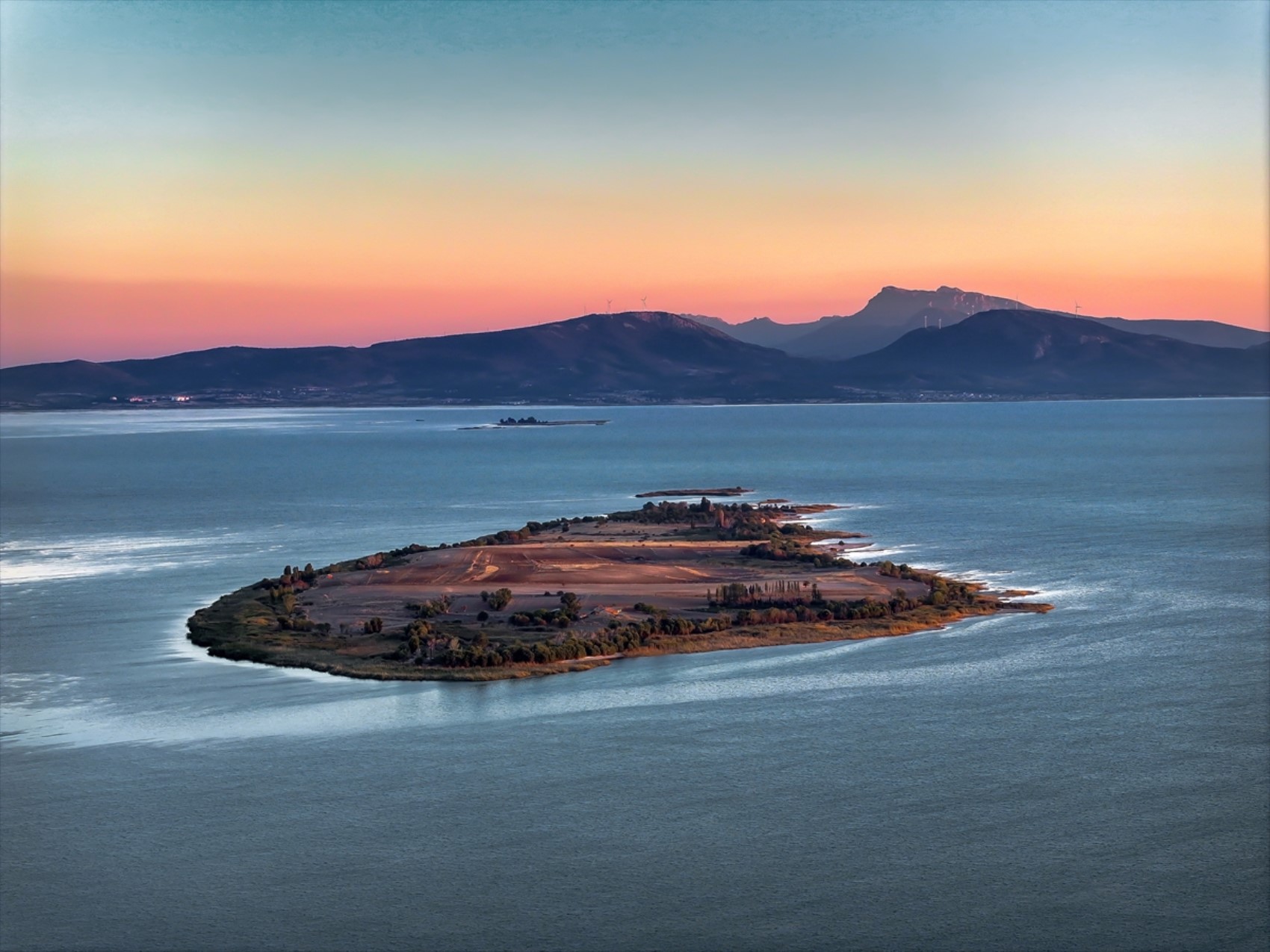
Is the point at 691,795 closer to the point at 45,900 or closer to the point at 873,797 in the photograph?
the point at 873,797

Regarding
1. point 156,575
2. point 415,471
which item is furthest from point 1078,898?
point 415,471

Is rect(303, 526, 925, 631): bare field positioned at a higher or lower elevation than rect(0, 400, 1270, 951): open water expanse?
higher

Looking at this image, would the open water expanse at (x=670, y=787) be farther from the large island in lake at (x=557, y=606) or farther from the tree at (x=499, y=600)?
the tree at (x=499, y=600)

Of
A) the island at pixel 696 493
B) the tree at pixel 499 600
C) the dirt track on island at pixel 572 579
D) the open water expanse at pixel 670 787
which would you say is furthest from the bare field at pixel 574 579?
the island at pixel 696 493

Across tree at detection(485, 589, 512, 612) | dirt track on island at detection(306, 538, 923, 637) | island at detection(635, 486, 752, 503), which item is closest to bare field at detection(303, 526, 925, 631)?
dirt track on island at detection(306, 538, 923, 637)

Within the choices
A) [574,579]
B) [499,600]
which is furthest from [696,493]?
[499,600]

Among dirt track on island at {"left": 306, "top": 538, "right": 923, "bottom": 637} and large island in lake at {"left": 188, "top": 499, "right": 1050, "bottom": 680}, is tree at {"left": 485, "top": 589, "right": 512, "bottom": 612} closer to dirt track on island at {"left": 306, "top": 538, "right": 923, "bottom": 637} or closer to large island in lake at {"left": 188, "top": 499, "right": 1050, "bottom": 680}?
large island in lake at {"left": 188, "top": 499, "right": 1050, "bottom": 680}
